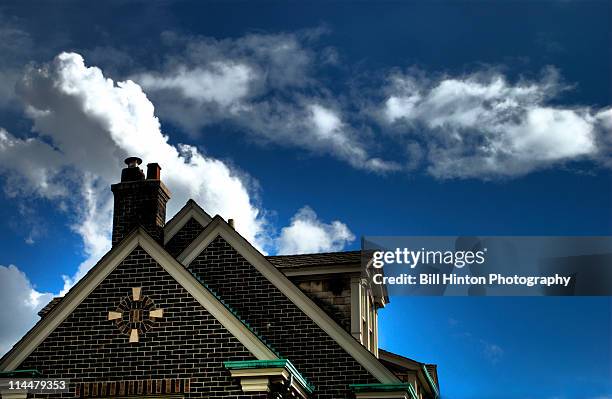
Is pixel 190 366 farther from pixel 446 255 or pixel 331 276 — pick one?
pixel 446 255

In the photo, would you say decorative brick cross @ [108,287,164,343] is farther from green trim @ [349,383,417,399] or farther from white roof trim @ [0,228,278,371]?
green trim @ [349,383,417,399]

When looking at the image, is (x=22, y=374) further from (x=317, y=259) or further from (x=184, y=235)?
(x=317, y=259)

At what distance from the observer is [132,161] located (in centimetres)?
2284

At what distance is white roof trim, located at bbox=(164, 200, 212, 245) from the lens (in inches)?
1024

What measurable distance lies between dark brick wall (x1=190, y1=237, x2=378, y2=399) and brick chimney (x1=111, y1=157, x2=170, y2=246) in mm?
2516

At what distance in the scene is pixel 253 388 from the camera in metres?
18.6

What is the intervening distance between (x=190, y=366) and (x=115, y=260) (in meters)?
2.98

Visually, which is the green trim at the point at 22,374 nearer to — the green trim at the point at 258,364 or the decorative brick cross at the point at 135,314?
the decorative brick cross at the point at 135,314

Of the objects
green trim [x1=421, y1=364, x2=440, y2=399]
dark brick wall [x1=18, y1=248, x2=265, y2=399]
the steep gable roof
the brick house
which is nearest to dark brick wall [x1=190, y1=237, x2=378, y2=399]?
the brick house

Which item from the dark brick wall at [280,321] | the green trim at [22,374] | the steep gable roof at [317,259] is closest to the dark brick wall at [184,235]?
the dark brick wall at [280,321]

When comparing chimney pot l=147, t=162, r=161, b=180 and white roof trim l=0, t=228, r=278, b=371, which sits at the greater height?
chimney pot l=147, t=162, r=161, b=180

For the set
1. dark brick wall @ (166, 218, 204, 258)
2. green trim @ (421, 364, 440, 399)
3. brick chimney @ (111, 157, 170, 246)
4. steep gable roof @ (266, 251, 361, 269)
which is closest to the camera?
brick chimney @ (111, 157, 170, 246)

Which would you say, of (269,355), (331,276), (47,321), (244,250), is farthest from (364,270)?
(47,321)

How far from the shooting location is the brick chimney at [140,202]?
72.0ft
